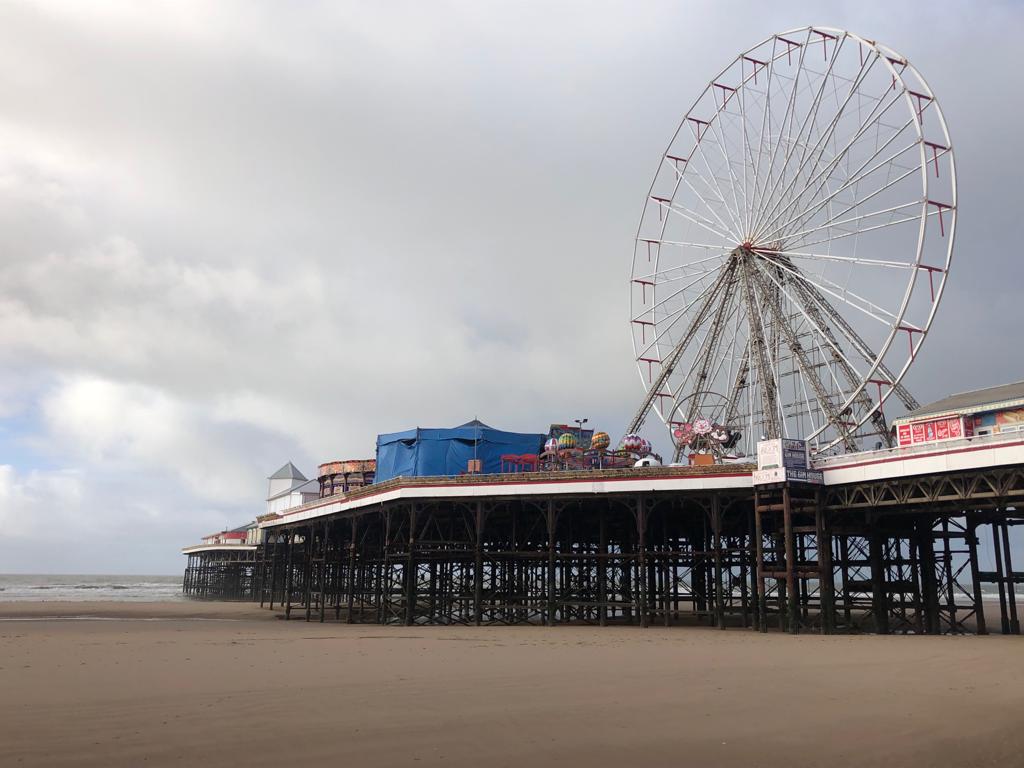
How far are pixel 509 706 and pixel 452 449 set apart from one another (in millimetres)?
39441

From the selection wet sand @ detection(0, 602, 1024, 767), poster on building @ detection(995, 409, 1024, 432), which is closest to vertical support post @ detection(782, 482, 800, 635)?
wet sand @ detection(0, 602, 1024, 767)

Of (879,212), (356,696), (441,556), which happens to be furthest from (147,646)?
(879,212)

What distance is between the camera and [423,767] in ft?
33.0

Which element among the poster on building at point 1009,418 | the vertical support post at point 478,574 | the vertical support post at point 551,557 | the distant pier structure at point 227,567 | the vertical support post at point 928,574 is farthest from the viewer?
the distant pier structure at point 227,567

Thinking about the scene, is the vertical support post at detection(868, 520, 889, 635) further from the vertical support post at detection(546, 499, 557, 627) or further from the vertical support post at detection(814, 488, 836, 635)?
the vertical support post at detection(546, 499, 557, 627)

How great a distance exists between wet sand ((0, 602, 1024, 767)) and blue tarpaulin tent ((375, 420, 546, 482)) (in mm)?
28831

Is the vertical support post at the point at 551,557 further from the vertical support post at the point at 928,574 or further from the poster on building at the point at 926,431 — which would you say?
the vertical support post at the point at 928,574

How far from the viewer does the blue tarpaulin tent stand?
174 ft

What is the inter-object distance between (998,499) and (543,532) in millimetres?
29152

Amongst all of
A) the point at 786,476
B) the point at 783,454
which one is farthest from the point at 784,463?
the point at 786,476

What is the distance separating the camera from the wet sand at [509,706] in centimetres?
1084

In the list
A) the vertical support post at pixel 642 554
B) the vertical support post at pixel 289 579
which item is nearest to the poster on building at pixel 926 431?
the vertical support post at pixel 642 554

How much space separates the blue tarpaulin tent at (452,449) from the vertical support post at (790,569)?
22.4m

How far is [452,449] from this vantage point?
175ft
